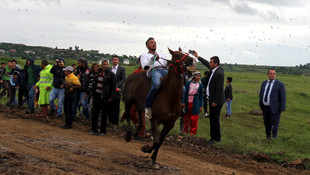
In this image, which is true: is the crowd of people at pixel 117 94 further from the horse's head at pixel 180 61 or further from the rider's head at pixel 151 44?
the horse's head at pixel 180 61

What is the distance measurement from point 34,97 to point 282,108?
9.86 m

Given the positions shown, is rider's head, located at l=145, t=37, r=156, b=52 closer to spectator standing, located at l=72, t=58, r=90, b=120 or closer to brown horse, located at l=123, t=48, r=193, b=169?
brown horse, located at l=123, t=48, r=193, b=169

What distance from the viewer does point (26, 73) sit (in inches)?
660

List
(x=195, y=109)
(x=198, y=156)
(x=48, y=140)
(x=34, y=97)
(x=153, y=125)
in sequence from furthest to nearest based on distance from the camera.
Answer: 1. (x=34, y=97)
2. (x=195, y=109)
3. (x=48, y=140)
4. (x=198, y=156)
5. (x=153, y=125)

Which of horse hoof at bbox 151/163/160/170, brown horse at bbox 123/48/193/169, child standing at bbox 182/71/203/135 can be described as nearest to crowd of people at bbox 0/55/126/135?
child standing at bbox 182/71/203/135

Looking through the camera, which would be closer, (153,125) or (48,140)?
(153,125)

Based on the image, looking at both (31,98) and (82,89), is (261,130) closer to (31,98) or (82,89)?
(82,89)

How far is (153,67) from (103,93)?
4020mm

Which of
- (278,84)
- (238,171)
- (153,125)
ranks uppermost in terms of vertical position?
(278,84)

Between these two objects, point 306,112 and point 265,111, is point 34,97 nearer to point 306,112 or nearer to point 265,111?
point 265,111

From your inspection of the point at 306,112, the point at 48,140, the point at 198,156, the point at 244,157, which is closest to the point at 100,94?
the point at 48,140

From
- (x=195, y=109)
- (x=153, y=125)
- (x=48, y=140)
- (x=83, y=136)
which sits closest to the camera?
(x=153, y=125)

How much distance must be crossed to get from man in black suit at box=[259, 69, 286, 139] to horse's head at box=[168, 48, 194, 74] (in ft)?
17.2

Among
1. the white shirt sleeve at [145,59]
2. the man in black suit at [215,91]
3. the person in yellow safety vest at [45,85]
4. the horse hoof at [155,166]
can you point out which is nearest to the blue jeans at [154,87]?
the white shirt sleeve at [145,59]
